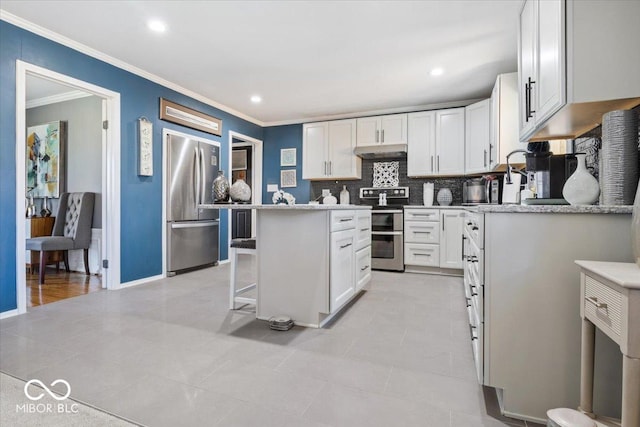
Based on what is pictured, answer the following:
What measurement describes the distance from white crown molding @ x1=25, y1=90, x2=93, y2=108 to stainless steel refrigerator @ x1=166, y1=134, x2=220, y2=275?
1.62 meters

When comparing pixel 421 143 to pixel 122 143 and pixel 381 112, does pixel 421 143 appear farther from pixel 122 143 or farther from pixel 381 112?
pixel 122 143

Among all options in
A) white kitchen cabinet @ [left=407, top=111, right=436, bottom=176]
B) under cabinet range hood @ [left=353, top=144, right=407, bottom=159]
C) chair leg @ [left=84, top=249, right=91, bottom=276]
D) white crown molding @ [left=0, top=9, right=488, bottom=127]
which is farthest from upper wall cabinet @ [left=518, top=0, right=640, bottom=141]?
chair leg @ [left=84, top=249, right=91, bottom=276]

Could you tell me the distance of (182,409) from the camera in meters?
1.39

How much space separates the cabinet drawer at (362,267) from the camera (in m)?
2.97

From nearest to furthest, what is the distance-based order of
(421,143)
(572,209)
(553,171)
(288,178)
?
(572,209)
(553,171)
(421,143)
(288,178)

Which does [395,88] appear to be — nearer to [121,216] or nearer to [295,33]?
[295,33]

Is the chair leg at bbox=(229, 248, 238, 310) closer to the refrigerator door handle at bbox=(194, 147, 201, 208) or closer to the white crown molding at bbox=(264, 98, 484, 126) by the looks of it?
the refrigerator door handle at bbox=(194, 147, 201, 208)

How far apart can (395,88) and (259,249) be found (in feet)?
9.66

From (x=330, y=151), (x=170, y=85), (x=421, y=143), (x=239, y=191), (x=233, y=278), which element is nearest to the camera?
(x=239, y=191)

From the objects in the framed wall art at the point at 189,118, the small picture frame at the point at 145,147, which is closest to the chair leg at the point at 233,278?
the small picture frame at the point at 145,147

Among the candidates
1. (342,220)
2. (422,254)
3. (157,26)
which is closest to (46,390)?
(342,220)

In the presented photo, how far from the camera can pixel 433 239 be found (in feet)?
14.1

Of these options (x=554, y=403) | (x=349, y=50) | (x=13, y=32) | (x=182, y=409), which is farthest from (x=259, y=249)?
(x=13, y=32)

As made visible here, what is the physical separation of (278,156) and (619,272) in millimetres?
5429
